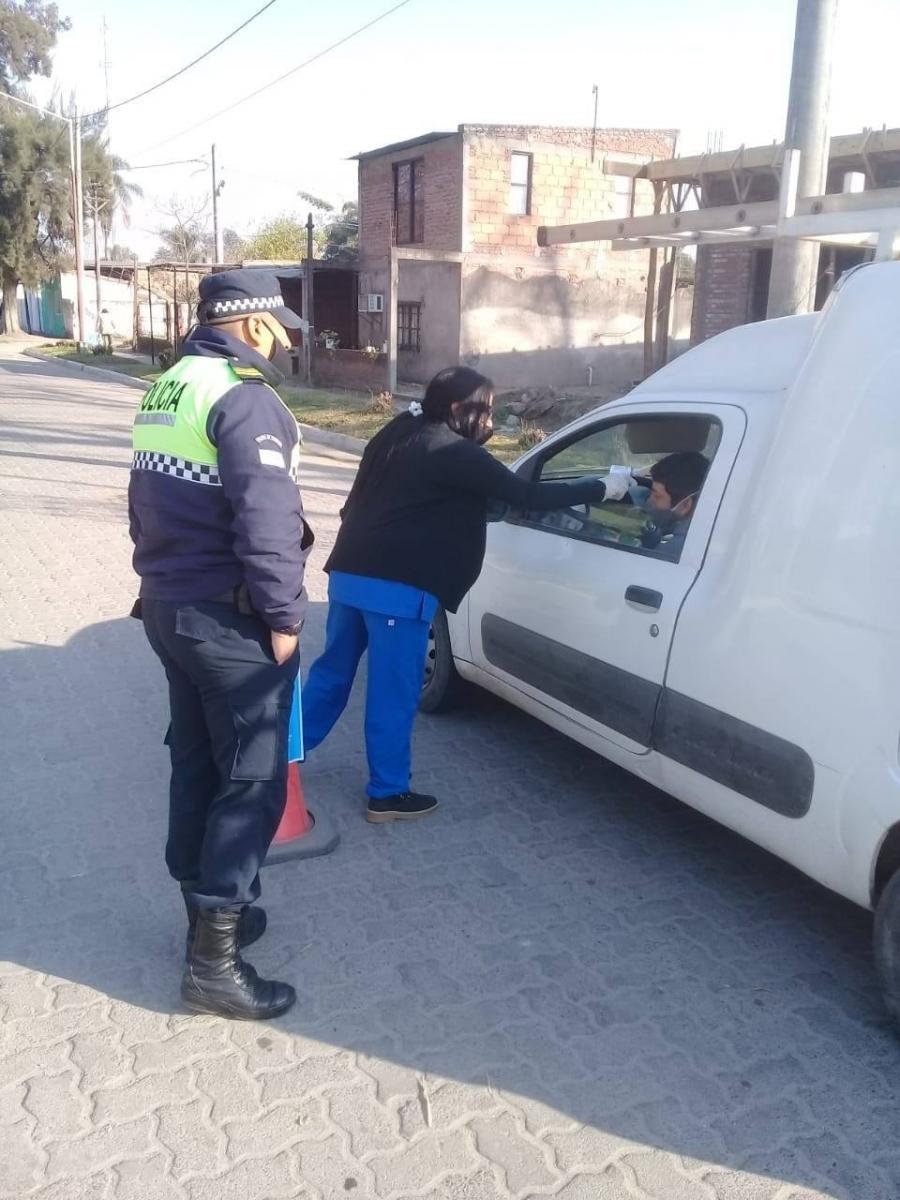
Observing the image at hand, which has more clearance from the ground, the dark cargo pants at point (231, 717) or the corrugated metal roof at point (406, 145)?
the corrugated metal roof at point (406, 145)

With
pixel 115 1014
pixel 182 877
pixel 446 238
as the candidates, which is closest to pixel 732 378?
pixel 182 877

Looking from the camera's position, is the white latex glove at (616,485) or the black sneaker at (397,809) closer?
the white latex glove at (616,485)

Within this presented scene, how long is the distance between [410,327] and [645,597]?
2383 centimetres

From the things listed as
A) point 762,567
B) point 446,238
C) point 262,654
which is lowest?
point 262,654

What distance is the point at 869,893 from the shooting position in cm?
278

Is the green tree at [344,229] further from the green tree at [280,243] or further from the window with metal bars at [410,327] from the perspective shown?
the window with metal bars at [410,327]

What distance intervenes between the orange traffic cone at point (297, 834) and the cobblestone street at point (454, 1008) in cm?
8

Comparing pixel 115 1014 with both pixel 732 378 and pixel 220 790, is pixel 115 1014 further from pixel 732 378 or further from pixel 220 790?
pixel 732 378

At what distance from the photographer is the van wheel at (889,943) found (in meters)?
2.70

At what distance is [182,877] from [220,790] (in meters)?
0.39

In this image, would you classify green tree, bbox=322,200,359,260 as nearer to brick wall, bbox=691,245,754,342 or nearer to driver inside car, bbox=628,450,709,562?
brick wall, bbox=691,245,754,342

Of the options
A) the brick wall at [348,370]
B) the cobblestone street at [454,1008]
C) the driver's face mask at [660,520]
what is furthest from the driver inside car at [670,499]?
the brick wall at [348,370]

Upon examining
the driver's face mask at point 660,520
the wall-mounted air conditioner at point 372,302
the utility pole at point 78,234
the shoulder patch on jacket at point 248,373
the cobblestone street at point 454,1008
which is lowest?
the cobblestone street at point 454,1008

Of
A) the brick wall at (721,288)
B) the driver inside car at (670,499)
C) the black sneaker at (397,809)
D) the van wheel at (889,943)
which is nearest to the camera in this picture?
the van wheel at (889,943)
